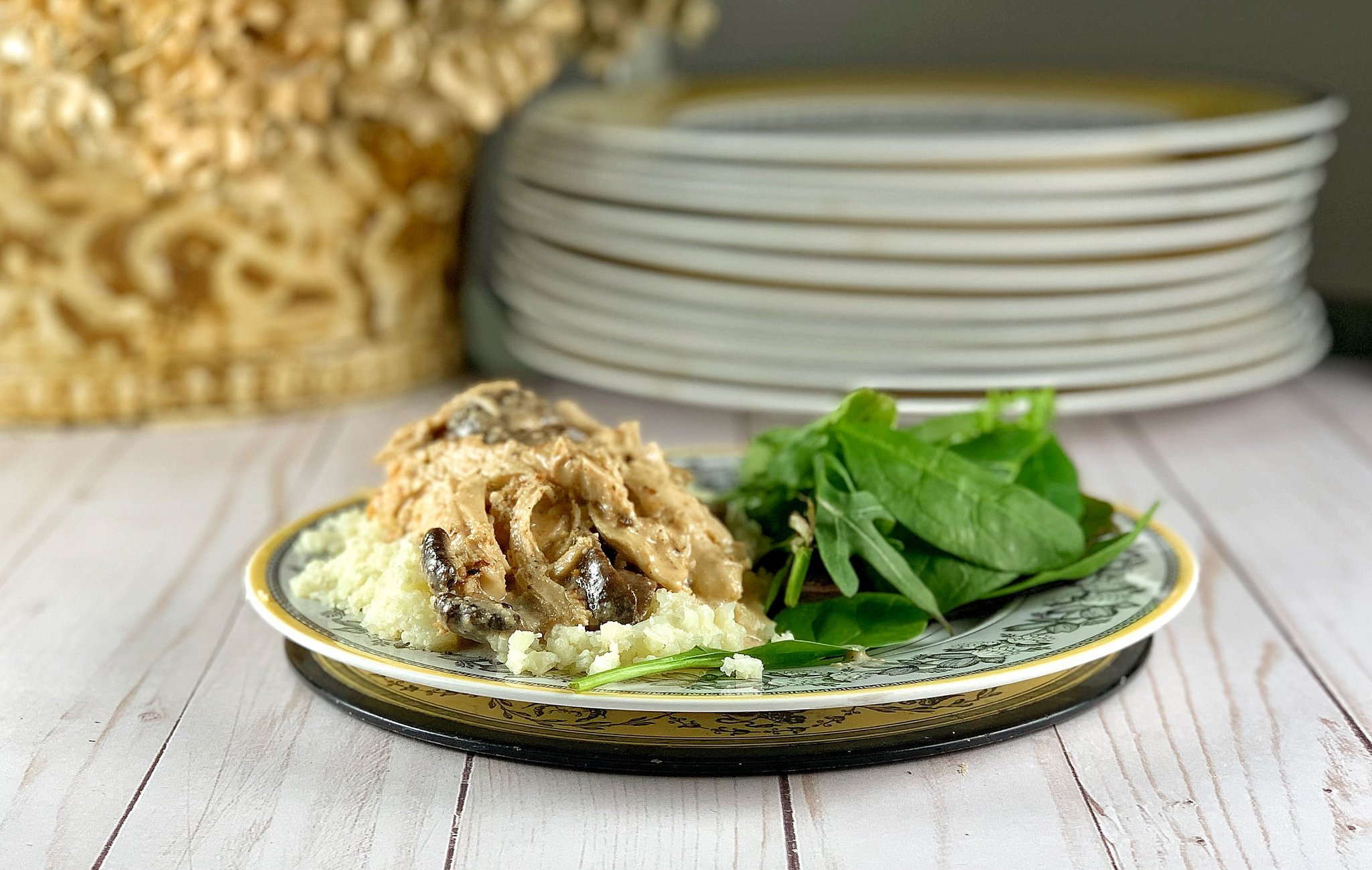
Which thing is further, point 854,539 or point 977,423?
point 977,423

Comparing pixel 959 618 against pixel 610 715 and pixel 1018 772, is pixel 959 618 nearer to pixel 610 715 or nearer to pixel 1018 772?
pixel 1018 772

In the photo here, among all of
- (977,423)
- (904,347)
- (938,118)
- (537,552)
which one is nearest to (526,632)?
(537,552)

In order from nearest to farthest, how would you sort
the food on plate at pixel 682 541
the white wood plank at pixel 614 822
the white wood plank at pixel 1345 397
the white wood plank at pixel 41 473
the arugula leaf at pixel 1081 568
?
the white wood plank at pixel 614 822 < the food on plate at pixel 682 541 < the arugula leaf at pixel 1081 568 < the white wood plank at pixel 41 473 < the white wood plank at pixel 1345 397

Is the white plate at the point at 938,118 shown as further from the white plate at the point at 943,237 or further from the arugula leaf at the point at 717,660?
the arugula leaf at the point at 717,660

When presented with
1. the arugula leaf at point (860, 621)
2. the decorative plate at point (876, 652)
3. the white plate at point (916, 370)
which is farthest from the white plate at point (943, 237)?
the arugula leaf at point (860, 621)

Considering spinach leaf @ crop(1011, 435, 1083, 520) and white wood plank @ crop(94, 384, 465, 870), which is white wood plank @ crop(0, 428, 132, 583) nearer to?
white wood plank @ crop(94, 384, 465, 870)

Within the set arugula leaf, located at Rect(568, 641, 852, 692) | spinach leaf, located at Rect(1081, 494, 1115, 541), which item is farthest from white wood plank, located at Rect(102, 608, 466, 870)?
spinach leaf, located at Rect(1081, 494, 1115, 541)

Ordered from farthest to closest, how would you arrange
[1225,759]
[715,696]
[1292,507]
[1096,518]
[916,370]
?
[916,370], [1292,507], [1096,518], [1225,759], [715,696]

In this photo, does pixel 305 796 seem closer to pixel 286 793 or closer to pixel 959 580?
pixel 286 793
